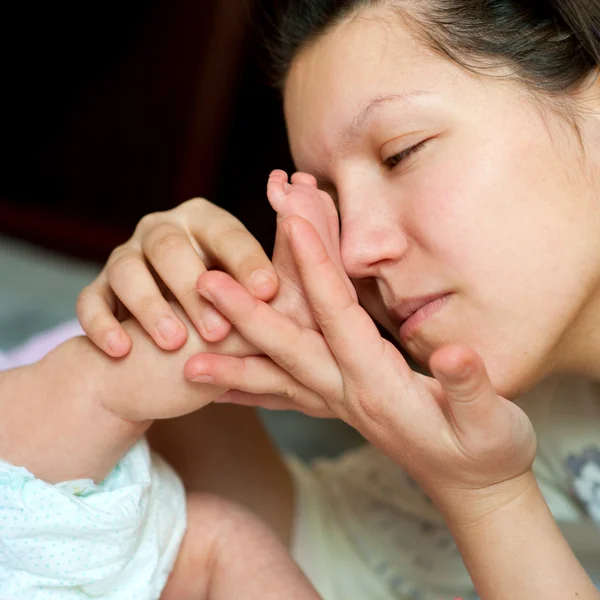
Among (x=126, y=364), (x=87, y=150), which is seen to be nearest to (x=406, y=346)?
(x=126, y=364)

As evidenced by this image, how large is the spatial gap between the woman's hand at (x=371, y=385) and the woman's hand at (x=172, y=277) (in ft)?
0.13

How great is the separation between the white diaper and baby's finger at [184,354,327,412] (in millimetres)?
174

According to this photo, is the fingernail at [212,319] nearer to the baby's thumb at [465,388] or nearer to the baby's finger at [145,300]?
the baby's finger at [145,300]

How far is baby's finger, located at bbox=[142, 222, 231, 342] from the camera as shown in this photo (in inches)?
31.6

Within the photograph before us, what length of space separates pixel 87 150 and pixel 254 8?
85 cm

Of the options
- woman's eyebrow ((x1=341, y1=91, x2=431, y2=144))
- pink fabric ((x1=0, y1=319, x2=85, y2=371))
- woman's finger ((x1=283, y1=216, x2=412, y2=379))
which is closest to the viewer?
woman's finger ((x1=283, y1=216, x2=412, y2=379))

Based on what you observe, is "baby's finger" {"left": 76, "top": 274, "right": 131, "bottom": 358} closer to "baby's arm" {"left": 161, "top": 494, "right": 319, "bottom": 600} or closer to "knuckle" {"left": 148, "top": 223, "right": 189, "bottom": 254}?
"knuckle" {"left": 148, "top": 223, "right": 189, "bottom": 254}

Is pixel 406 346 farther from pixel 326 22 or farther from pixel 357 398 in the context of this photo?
pixel 326 22

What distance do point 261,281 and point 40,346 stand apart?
1.72 feet

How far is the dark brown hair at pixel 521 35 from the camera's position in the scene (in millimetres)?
869

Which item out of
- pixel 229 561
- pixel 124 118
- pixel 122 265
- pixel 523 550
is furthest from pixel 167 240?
pixel 124 118

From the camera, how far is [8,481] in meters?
0.82

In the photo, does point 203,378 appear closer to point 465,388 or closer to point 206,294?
point 206,294

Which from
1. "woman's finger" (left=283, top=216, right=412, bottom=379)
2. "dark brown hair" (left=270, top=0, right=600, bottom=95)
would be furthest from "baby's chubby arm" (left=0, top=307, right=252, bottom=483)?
"dark brown hair" (left=270, top=0, right=600, bottom=95)
